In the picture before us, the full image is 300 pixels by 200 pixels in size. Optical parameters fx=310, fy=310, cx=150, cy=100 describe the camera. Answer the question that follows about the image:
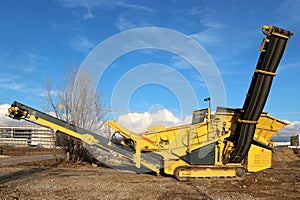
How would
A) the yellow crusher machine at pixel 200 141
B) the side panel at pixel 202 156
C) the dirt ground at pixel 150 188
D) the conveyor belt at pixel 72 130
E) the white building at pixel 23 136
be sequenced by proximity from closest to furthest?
the dirt ground at pixel 150 188 < the conveyor belt at pixel 72 130 < the yellow crusher machine at pixel 200 141 < the side panel at pixel 202 156 < the white building at pixel 23 136

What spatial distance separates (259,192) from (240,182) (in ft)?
7.52

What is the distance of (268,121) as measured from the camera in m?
13.4

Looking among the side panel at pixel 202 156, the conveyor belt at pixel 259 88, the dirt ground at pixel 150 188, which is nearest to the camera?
the dirt ground at pixel 150 188

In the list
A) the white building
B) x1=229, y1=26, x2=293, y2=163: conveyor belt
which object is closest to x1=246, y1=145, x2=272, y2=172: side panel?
x1=229, y1=26, x2=293, y2=163: conveyor belt

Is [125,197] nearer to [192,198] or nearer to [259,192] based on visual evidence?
[192,198]

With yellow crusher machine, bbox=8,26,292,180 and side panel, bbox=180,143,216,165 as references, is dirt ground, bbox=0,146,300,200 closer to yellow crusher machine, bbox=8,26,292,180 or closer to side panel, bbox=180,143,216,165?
yellow crusher machine, bbox=8,26,292,180

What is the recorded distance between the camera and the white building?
52.4 meters

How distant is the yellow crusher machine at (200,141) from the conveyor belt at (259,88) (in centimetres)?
4

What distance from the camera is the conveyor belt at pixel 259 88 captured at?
1121cm

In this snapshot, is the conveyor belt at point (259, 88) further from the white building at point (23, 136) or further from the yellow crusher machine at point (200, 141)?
the white building at point (23, 136)

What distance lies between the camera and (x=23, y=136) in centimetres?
5825

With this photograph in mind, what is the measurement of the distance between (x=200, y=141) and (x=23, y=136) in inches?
2065

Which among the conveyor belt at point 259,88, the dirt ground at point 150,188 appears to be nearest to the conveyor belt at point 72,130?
the dirt ground at point 150,188

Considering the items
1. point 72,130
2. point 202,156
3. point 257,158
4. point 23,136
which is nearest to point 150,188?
point 202,156
